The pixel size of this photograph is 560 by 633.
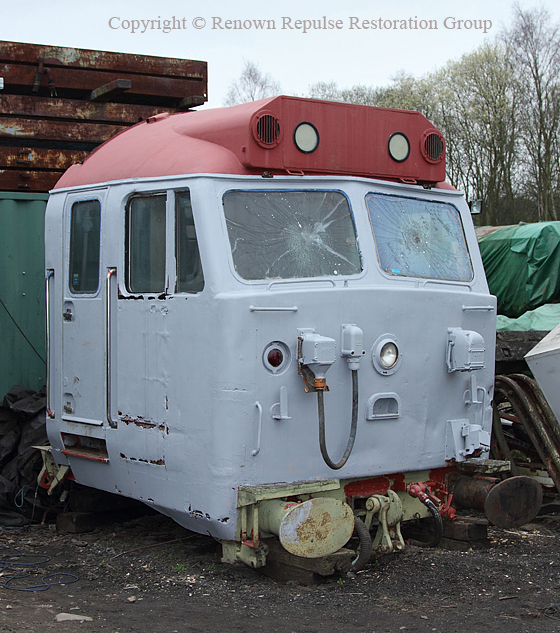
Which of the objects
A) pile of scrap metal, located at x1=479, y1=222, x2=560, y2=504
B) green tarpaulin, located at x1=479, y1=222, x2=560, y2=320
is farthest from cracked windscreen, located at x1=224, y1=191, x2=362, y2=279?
green tarpaulin, located at x1=479, y1=222, x2=560, y2=320

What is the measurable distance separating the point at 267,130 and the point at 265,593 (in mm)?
2658

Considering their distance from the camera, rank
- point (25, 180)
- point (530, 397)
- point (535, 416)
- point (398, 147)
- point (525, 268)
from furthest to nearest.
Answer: point (525, 268)
point (25, 180)
point (530, 397)
point (535, 416)
point (398, 147)

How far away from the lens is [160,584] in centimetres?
486

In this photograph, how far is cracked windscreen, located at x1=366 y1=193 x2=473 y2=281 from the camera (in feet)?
17.0

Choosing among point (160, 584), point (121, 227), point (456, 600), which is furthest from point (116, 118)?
point (456, 600)

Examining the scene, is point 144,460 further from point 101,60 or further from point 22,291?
point 101,60

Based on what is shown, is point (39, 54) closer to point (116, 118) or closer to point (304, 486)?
point (116, 118)

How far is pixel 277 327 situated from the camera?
4.60m

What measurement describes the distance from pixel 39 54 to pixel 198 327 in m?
3.92

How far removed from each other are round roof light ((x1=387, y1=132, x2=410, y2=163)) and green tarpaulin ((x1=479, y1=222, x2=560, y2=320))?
6052 millimetres

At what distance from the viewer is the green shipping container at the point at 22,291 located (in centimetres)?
696

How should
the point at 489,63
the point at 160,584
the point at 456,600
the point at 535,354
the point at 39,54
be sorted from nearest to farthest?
the point at 456,600
the point at 160,584
the point at 535,354
the point at 39,54
the point at 489,63

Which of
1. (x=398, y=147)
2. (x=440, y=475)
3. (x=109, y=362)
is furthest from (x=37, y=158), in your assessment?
(x=440, y=475)

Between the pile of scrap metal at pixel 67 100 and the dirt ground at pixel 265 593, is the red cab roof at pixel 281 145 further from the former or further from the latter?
the dirt ground at pixel 265 593
